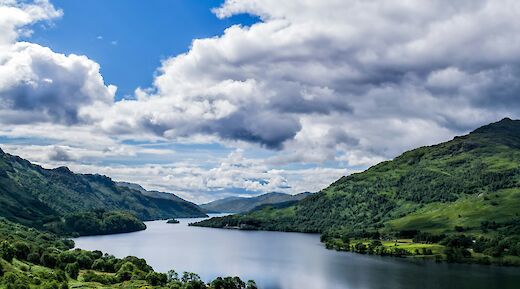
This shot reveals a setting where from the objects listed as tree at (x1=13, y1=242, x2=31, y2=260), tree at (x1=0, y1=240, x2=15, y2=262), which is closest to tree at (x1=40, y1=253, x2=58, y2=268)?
tree at (x1=13, y1=242, x2=31, y2=260)

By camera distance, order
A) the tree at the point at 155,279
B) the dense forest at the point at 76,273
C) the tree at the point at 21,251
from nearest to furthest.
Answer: the dense forest at the point at 76,273, the tree at the point at 155,279, the tree at the point at 21,251

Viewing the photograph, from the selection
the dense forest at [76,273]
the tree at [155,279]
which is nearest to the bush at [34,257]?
the dense forest at [76,273]

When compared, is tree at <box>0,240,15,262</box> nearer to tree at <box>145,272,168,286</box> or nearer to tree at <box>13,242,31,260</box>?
tree at <box>13,242,31,260</box>

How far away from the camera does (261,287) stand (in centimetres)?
17650

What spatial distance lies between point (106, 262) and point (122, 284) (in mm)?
34973

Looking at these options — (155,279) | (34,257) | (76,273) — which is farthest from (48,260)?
(155,279)

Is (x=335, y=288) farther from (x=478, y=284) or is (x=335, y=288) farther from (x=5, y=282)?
(x=5, y=282)

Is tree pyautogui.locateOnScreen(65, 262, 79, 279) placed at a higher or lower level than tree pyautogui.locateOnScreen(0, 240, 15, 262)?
lower

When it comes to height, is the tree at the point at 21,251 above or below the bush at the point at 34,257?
above

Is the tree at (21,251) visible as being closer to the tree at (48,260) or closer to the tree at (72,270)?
the tree at (48,260)

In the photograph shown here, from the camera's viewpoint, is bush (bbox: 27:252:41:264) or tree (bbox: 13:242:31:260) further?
bush (bbox: 27:252:41:264)

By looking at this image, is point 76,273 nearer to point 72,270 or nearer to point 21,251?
point 72,270

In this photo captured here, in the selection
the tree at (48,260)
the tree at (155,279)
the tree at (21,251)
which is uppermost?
the tree at (21,251)

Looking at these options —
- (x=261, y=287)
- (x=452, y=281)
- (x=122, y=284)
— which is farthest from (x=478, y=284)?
(x=122, y=284)
